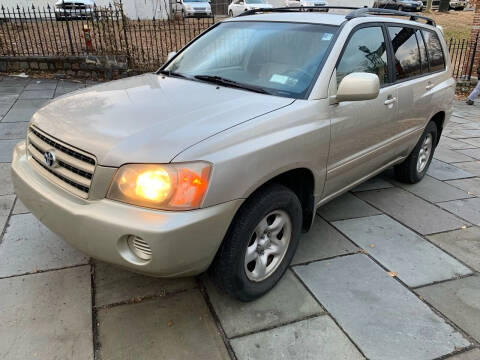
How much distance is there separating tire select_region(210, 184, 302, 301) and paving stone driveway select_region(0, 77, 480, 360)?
0.16 meters

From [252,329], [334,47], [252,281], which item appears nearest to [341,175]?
[334,47]

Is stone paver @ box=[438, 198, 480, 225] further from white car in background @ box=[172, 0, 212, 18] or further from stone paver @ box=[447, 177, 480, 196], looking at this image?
white car in background @ box=[172, 0, 212, 18]

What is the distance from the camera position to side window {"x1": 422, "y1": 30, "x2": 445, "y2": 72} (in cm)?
451

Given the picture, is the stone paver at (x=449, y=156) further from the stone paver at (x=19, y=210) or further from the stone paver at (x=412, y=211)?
the stone paver at (x=19, y=210)

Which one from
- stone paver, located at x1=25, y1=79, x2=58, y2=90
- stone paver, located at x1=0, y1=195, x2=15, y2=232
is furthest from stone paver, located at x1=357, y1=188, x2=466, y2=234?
stone paver, located at x1=25, y1=79, x2=58, y2=90

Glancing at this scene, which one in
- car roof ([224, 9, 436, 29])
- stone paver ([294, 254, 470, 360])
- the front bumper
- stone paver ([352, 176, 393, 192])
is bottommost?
stone paver ([352, 176, 393, 192])

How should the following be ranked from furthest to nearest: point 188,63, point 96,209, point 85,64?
point 85,64, point 188,63, point 96,209

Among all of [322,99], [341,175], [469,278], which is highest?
[322,99]

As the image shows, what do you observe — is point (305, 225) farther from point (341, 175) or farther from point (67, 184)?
point (67, 184)

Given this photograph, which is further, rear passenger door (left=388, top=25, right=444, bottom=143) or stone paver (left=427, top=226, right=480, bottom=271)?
rear passenger door (left=388, top=25, right=444, bottom=143)

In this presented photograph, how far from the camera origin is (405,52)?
13.1 feet

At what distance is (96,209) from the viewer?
7.08ft

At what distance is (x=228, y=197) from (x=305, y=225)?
117 cm

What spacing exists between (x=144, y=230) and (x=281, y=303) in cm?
117
